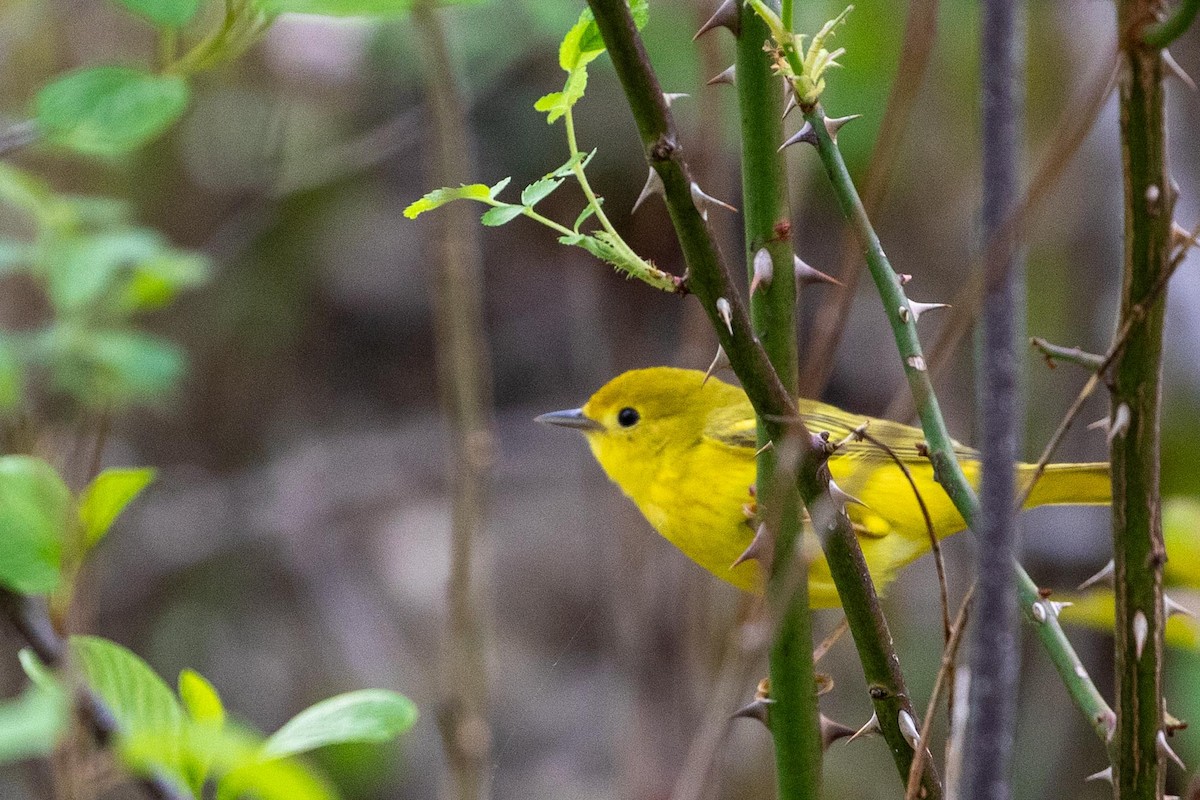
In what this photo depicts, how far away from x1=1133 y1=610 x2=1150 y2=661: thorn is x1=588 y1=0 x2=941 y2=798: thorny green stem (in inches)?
8.0

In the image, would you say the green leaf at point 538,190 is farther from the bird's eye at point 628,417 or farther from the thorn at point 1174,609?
the bird's eye at point 628,417

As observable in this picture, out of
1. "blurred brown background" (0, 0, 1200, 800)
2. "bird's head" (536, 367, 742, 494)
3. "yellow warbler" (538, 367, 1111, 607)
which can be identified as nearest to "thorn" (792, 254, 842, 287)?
"yellow warbler" (538, 367, 1111, 607)

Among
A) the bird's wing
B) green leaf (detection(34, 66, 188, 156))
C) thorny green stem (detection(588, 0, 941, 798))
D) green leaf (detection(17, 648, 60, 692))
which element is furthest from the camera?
the bird's wing

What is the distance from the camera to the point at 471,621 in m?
1.44

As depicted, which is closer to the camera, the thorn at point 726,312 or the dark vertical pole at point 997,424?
the dark vertical pole at point 997,424

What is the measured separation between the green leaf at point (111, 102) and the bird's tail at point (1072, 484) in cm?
162

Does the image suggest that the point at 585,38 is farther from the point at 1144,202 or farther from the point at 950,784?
the point at 950,784

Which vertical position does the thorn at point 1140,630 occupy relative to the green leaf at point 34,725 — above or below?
above

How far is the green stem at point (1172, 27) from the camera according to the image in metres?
0.80

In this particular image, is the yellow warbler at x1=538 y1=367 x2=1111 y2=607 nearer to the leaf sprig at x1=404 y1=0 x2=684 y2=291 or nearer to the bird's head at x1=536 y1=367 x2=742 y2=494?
the bird's head at x1=536 y1=367 x2=742 y2=494

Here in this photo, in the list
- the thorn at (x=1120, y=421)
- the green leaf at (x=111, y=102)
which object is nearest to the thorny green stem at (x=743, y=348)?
the thorn at (x=1120, y=421)

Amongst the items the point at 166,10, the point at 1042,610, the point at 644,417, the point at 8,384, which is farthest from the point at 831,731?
the point at 8,384

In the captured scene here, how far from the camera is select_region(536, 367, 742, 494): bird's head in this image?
2.75 meters

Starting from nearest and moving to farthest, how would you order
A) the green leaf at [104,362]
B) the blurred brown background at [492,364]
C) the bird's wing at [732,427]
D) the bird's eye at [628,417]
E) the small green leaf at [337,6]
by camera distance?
the small green leaf at [337,6] < the bird's wing at [732,427] < the bird's eye at [628,417] < the green leaf at [104,362] < the blurred brown background at [492,364]
